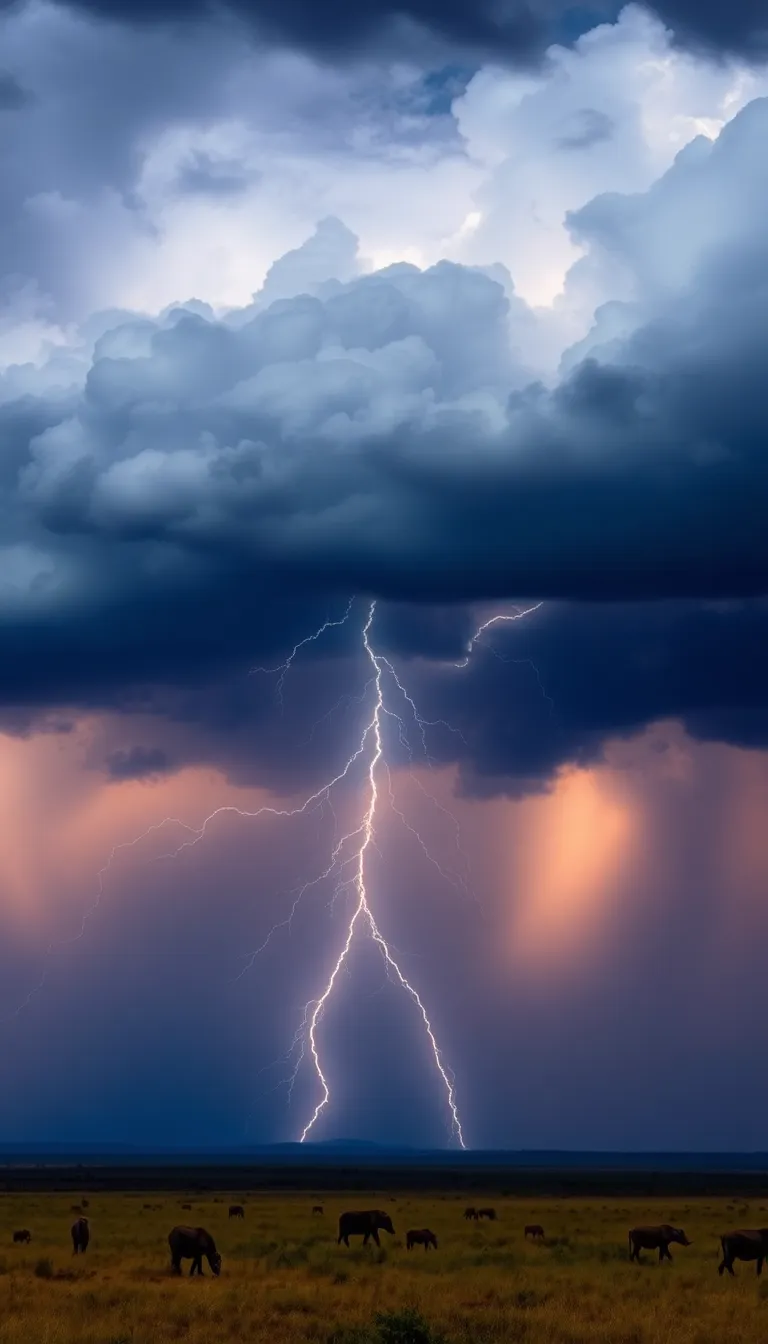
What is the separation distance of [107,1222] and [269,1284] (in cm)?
2587

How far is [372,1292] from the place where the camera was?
2525 cm

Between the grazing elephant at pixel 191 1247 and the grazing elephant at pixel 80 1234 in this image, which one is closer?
the grazing elephant at pixel 191 1247

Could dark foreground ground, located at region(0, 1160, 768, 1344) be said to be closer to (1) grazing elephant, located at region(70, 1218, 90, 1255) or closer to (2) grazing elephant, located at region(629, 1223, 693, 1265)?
(1) grazing elephant, located at region(70, 1218, 90, 1255)

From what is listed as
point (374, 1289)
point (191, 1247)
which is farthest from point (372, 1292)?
point (191, 1247)

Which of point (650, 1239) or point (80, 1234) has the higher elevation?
point (650, 1239)

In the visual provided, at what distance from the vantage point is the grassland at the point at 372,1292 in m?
20.3

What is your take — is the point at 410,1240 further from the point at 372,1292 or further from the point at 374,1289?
the point at 372,1292

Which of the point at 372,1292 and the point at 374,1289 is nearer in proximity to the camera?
the point at 372,1292

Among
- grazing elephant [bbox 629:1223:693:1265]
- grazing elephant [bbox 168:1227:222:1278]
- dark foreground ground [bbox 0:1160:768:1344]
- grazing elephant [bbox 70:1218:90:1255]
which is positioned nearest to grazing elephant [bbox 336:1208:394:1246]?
dark foreground ground [bbox 0:1160:768:1344]

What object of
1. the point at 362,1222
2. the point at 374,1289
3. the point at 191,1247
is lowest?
the point at 374,1289

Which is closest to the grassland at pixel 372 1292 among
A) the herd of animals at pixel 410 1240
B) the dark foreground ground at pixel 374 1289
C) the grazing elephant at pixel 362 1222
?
the dark foreground ground at pixel 374 1289

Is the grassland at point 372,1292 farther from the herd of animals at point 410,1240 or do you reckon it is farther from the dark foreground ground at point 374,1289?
the herd of animals at point 410,1240

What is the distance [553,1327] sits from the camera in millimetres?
21000

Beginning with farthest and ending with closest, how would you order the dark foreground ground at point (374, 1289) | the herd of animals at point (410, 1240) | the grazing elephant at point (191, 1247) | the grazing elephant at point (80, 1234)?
the grazing elephant at point (80, 1234)
the herd of animals at point (410, 1240)
the grazing elephant at point (191, 1247)
the dark foreground ground at point (374, 1289)
